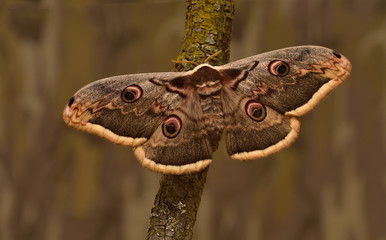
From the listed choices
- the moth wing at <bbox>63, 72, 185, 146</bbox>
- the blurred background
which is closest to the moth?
the moth wing at <bbox>63, 72, 185, 146</bbox>

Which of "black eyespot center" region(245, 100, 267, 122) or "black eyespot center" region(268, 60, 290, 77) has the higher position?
"black eyespot center" region(268, 60, 290, 77)

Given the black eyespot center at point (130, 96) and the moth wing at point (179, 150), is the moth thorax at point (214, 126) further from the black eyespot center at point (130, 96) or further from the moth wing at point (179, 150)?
the black eyespot center at point (130, 96)

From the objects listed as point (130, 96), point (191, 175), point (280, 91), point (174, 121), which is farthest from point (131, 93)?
point (280, 91)

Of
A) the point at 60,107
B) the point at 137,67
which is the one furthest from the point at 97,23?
the point at 60,107

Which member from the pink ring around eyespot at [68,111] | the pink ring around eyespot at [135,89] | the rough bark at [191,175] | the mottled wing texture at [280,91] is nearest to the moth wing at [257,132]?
the mottled wing texture at [280,91]

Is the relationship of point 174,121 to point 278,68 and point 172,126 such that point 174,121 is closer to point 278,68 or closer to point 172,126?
point 172,126

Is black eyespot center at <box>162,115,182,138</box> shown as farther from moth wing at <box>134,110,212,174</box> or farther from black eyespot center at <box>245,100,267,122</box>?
black eyespot center at <box>245,100,267,122</box>

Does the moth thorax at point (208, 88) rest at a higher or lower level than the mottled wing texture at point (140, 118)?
higher
